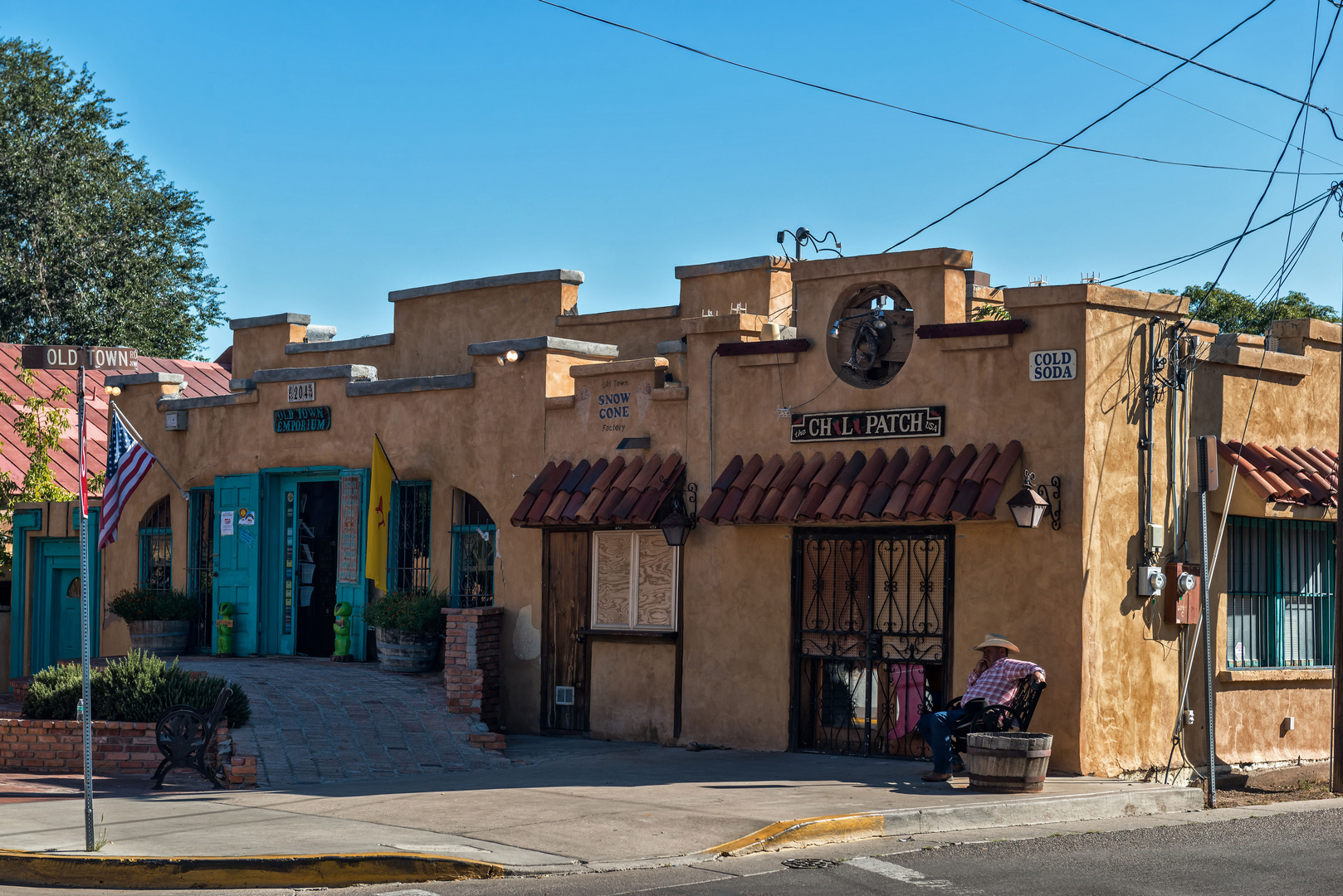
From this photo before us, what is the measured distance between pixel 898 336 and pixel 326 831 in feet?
24.1

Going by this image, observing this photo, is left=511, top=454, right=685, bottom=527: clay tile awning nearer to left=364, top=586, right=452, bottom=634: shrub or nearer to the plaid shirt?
left=364, top=586, right=452, bottom=634: shrub

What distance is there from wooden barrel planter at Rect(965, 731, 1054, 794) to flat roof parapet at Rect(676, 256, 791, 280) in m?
8.73

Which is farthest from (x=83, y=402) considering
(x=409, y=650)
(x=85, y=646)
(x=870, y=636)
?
(x=409, y=650)

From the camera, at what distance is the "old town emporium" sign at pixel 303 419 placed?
62.2 feet

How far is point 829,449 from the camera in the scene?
1436 cm

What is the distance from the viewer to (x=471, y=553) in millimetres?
17625

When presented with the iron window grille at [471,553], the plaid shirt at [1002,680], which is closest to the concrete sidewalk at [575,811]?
the plaid shirt at [1002,680]

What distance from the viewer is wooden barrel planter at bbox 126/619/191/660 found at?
1964 cm

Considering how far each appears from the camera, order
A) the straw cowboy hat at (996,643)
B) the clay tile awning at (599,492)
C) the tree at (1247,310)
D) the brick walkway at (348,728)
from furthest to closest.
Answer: the tree at (1247,310) < the clay tile awning at (599,492) < the brick walkway at (348,728) < the straw cowboy hat at (996,643)

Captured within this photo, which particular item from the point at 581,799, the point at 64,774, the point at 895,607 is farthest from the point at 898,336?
the point at 64,774

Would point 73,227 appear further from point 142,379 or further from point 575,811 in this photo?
point 575,811

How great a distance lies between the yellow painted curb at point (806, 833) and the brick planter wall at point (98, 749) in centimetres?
518

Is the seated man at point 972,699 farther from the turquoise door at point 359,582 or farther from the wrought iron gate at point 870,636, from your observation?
the turquoise door at point 359,582

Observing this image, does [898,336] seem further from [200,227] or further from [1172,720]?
[200,227]
